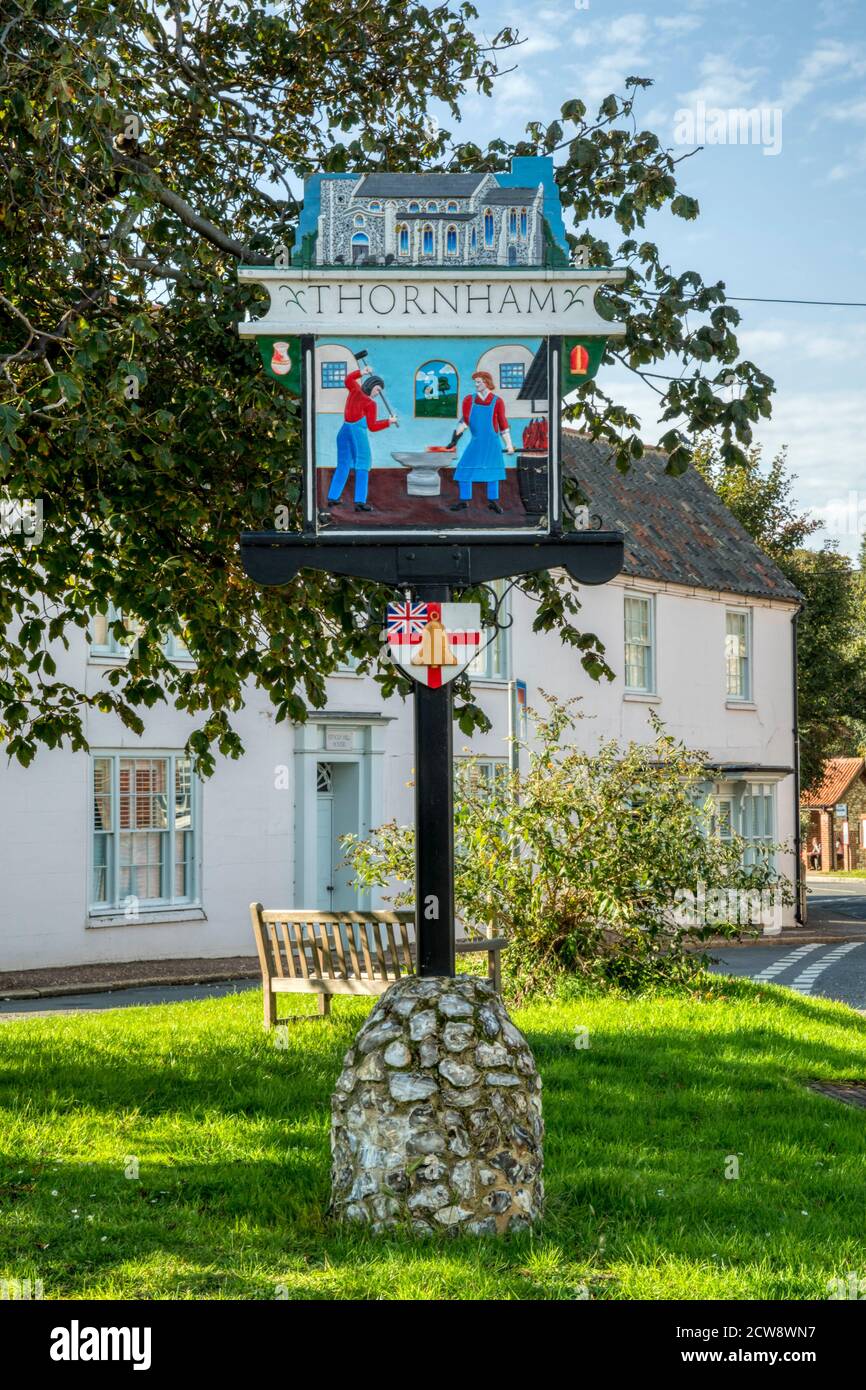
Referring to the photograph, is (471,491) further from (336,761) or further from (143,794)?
(336,761)

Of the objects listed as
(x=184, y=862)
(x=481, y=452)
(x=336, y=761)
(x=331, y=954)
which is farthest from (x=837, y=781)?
(x=481, y=452)

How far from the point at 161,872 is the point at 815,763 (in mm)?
22394

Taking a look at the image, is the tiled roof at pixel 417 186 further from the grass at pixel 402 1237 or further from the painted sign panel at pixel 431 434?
the grass at pixel 402 1237

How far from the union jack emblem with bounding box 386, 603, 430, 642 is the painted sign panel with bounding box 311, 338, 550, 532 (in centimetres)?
37

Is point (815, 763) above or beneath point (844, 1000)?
above

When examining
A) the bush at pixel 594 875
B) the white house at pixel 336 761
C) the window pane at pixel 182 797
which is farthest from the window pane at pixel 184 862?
the bush at pixel 594 875

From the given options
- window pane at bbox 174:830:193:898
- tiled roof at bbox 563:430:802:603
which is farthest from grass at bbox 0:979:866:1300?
tiled roof at bbox 563:430:802:603

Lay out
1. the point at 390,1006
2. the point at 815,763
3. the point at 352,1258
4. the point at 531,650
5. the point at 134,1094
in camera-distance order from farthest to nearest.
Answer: the point at 815,763 → the point at 531,650 → the point at 134,1094 → the point at 390,1006 → the point at 352,1258

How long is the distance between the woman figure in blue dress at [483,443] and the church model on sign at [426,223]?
624 mm

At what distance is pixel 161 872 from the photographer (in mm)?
21875

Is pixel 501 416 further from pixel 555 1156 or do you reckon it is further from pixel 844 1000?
pixel 844 1000

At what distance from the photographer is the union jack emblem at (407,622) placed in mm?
6531

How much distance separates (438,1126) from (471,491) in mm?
2781

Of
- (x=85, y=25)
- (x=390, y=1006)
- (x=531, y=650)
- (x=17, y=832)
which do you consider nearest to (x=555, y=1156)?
(x=390, y=1006)
